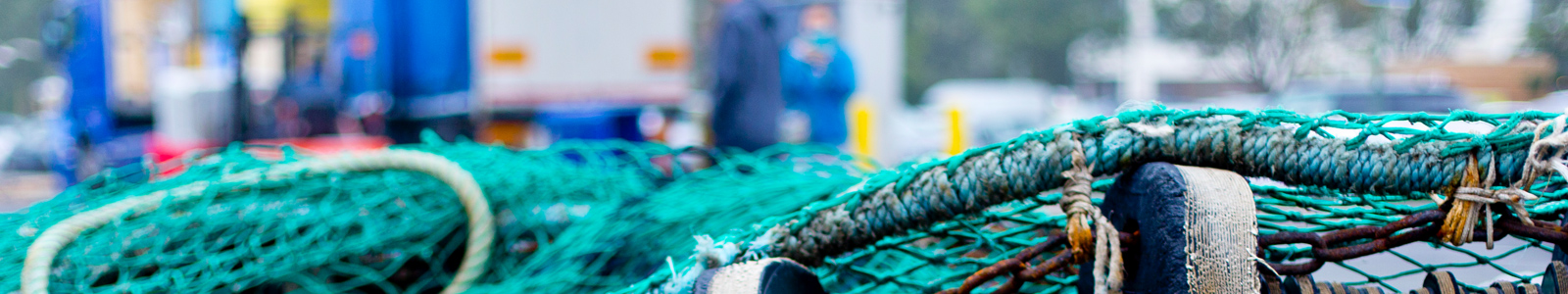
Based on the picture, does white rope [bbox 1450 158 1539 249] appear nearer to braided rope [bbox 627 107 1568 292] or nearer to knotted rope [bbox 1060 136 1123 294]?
braided rope [bbox 627 107 1568 292]

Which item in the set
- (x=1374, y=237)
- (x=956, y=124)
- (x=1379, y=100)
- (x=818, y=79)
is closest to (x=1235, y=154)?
(x=1374, y=237)

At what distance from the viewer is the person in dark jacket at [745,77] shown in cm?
550

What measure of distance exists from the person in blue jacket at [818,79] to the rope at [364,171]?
5335 millimetres

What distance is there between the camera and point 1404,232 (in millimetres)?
774

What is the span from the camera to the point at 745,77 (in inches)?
218

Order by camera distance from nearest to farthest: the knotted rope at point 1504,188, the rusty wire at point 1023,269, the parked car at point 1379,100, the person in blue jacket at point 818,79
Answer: the knotted rope at point 1504,188, the rusty wire at point 1023,269, the person in blue jacket at point 818,79, the parked car at point 1379,100

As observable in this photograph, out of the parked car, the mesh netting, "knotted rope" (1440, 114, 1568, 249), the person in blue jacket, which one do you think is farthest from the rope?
the parked car

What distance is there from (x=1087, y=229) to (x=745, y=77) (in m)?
4.80

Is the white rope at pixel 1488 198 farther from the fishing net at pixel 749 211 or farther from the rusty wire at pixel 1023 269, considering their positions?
the rusty wire at pixel 1023 269

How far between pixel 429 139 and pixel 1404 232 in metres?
1.52

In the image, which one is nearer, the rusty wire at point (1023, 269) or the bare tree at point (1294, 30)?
the rusty wire at point (1023, 269)

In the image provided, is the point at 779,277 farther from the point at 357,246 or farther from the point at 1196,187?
the point at 357,246

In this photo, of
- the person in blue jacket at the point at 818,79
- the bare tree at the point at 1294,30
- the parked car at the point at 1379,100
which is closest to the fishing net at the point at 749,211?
the person in blue jacket at the point at 818,79

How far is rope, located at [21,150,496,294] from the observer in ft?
3.71
